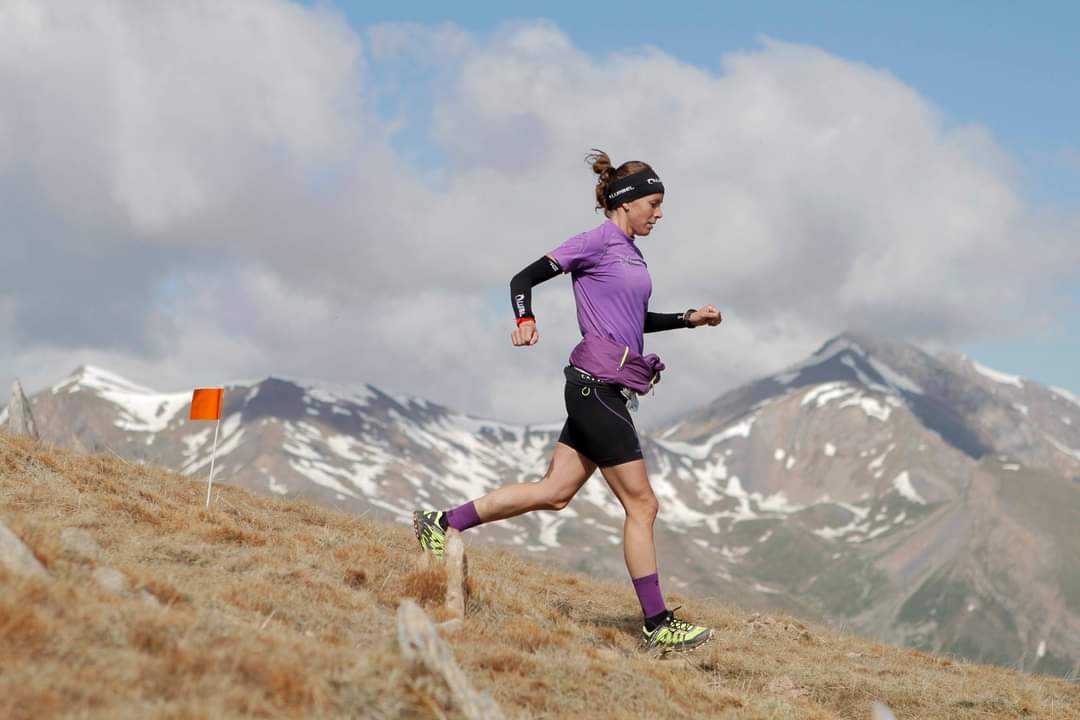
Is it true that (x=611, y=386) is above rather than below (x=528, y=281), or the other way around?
below

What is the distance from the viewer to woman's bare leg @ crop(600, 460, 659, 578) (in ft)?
27.9

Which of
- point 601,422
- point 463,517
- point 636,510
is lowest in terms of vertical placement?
point 463,517

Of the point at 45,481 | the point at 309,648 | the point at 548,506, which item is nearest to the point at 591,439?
the point at 548,506

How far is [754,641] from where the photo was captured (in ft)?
34.8

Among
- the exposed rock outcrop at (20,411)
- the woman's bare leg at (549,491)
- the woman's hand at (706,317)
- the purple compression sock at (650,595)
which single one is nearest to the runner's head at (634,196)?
the woman's hand at (706,317)

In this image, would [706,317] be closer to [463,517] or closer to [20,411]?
[463,517]

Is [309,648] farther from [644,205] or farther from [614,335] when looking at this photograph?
[644,205]

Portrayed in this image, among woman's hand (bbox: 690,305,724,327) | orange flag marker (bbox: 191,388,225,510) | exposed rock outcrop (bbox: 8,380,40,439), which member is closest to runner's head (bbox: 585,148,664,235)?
woman's hand (bbox: 690,305,724,327)

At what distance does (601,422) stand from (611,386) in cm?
34

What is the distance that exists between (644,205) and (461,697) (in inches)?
210

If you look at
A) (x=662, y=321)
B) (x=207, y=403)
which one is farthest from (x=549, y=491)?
(x=207, y=403)

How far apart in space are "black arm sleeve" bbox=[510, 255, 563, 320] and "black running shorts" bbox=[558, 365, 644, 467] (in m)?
0.81

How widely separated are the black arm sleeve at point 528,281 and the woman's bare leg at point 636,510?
155 cm

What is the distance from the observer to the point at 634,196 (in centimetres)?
902
